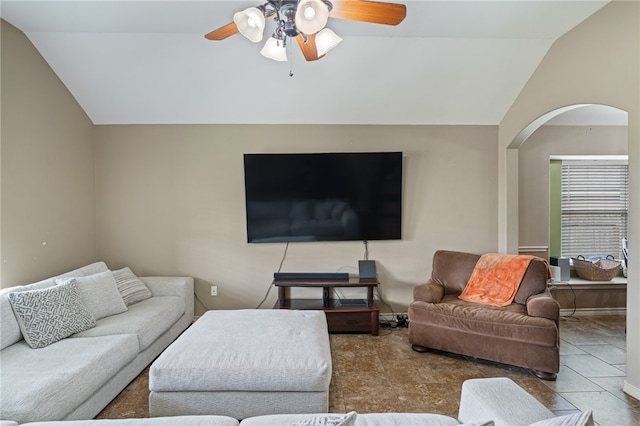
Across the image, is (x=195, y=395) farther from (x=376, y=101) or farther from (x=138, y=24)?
(x=376, y=101)

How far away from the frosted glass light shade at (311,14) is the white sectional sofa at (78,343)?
7.49 feet

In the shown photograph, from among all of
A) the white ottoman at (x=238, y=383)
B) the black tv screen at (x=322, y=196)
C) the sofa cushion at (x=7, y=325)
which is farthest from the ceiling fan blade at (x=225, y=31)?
the sofa cushion at (x=7, y=325)

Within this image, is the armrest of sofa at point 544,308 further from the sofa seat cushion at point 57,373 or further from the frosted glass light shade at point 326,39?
the sofa seat cushion at point 57,373

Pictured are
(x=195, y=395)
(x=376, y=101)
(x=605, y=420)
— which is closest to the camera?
(x=195, y=395)

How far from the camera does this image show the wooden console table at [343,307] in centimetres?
364

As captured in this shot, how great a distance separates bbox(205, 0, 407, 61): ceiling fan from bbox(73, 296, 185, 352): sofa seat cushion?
2293mm

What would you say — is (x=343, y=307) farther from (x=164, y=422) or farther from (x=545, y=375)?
(x=164, y=422)

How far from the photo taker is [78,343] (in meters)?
2.36

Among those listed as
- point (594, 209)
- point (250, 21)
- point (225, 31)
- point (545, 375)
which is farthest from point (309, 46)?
point (594, 209)

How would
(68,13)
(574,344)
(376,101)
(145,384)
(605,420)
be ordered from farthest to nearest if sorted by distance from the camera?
(376,101) < (574,344) < (68,13) < (145,384) < (605,420)

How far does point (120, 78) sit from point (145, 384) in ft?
9.49

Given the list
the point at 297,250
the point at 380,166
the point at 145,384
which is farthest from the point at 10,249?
the point at 380,166

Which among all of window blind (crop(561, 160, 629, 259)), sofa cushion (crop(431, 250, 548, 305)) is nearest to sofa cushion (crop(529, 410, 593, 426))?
sofa cushion (crop(431, 250, 548, 305))

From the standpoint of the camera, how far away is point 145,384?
104 inches
